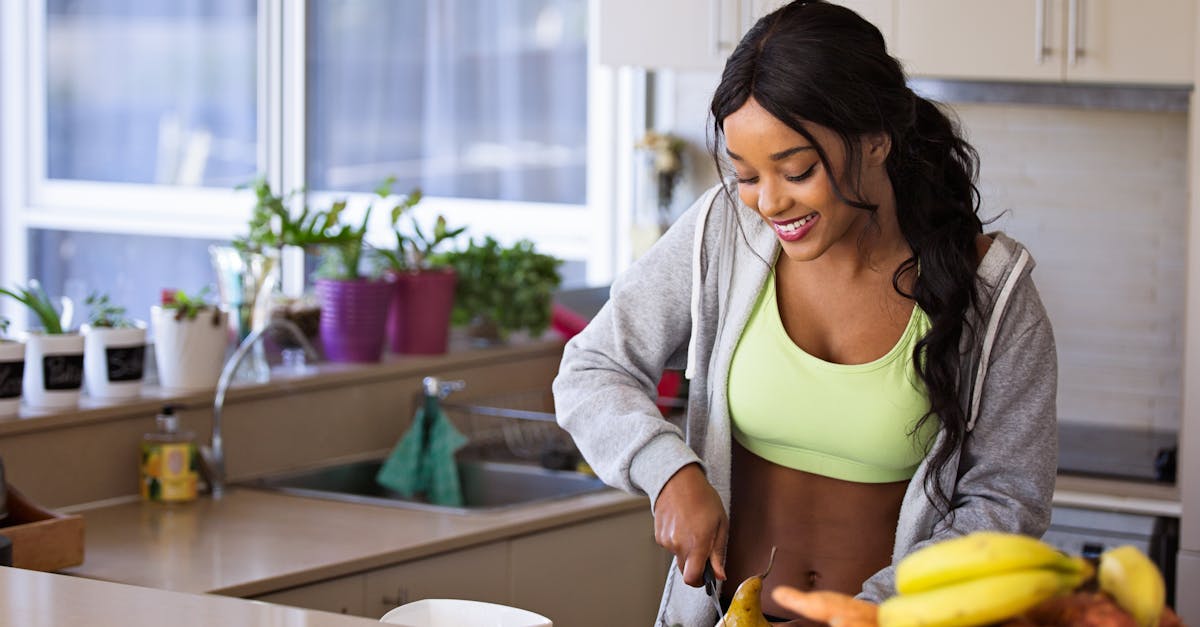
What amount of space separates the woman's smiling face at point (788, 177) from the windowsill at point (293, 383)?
5.08ft

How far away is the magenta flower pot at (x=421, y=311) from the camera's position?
3.39m

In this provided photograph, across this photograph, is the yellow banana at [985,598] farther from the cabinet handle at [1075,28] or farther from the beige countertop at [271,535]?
the cabinet handle at [1075,28]

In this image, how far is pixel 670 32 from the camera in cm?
358

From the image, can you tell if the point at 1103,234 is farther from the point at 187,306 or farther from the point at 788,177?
the point at 788,177

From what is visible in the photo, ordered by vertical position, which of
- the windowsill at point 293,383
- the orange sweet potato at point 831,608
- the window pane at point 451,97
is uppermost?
the window pane at point 451,97

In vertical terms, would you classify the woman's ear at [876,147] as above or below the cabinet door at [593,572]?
above

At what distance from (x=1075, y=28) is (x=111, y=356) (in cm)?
203

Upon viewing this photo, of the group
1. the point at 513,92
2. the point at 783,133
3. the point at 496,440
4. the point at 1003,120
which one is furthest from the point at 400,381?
the point at 783,133

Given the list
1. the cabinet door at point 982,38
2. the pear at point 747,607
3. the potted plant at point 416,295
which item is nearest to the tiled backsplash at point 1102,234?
the cabinet door at point 982,38

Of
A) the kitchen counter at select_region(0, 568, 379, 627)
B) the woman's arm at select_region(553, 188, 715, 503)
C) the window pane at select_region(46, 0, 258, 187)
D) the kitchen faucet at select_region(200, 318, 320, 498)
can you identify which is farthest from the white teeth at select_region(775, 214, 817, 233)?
the window pane at select_region(46, 0, 258, 187)

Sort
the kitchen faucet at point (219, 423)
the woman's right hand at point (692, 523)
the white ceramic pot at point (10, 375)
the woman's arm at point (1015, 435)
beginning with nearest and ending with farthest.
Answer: the woman's right hand at point (692, 523)
the woman's arm at point (1015, 435)
the white ceramic pot at point (10, 375)
the kitchen faucet at point (219, 423)

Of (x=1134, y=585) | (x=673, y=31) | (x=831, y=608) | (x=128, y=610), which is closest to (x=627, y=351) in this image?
(x=128, y=610)

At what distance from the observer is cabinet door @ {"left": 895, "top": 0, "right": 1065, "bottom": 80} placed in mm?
3227

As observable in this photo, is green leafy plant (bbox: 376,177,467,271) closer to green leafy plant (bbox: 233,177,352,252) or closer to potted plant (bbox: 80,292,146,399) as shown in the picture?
green leafy plant (bbox: 233,177,352,252)
